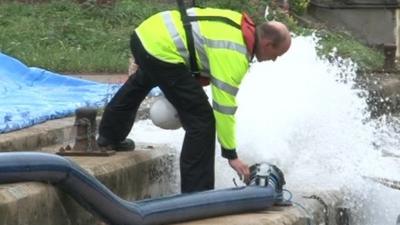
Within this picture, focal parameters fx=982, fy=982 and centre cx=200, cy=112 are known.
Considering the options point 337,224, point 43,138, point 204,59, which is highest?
point 204,59

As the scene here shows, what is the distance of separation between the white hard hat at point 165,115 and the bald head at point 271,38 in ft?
2.25

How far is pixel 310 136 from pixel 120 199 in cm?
315

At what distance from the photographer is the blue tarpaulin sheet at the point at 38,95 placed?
6.90 m

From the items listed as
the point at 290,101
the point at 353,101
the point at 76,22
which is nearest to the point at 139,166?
the point at 290,101

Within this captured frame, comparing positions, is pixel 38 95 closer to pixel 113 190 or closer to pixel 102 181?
pixel 113 190

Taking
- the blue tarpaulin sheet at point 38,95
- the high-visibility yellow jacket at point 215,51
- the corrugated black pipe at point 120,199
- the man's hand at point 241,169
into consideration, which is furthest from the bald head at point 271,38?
the blue tarpaulin sheet at point 38,95

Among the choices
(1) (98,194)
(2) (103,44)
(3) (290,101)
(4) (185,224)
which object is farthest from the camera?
(2) (103,44)

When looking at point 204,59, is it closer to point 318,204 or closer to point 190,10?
point 190,10

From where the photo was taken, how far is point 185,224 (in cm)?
523

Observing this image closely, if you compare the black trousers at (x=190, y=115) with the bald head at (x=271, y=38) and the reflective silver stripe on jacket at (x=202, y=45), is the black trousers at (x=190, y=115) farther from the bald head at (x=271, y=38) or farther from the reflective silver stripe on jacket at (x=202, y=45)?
the bald head at (x=271, y=38)

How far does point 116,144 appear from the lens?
6.41 m

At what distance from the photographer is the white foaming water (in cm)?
718

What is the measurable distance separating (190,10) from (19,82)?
129 inches

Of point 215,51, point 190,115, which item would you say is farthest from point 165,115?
point 215,51
